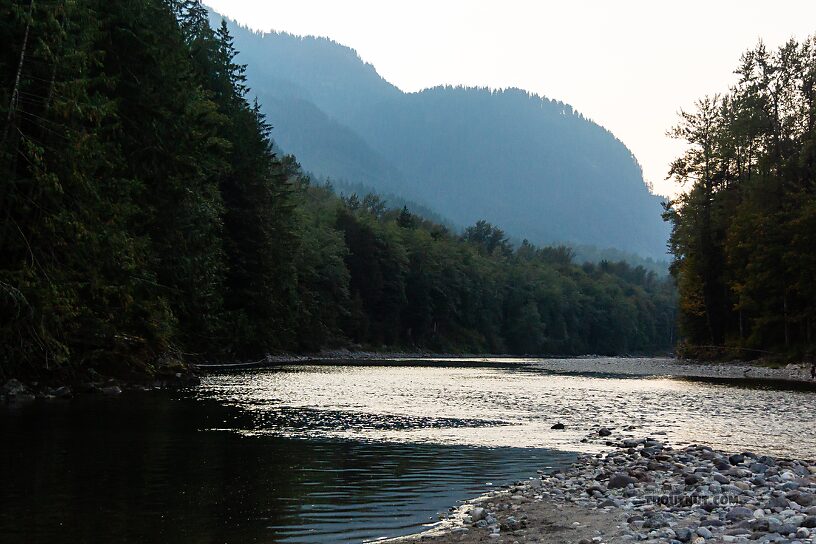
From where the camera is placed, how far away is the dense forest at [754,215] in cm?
6681

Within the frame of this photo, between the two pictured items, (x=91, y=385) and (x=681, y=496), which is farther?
(x=91, y=385)

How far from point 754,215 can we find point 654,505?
6291 cm

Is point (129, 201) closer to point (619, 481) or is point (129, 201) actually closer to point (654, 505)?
point (619, 481)

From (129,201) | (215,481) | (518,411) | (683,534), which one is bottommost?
(215,481)

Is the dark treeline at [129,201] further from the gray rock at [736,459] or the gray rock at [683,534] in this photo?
the gray rock at [683,534]

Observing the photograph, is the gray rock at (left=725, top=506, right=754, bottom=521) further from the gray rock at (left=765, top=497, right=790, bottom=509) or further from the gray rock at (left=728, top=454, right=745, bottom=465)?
the gray rock at (left=728, top=454, right=745, bottom=465)

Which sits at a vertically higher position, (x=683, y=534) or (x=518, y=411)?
(x=683, y=534)

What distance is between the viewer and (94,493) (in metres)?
14.6

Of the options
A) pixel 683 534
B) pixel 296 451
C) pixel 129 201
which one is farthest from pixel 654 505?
pixel 129 201

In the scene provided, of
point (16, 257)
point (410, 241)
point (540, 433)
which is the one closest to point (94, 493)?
point (540, 433)

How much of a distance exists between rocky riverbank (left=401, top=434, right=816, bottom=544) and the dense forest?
170ft

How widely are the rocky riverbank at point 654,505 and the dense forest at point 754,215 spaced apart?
51.8 metres

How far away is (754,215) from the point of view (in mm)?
70438

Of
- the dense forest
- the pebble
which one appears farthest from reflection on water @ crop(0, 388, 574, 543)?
the dense forest
